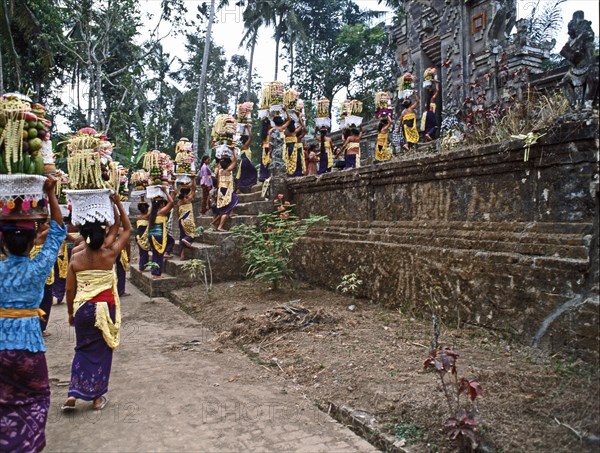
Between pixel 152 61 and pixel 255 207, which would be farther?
pixel 152 61

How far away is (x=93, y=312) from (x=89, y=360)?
0.36m

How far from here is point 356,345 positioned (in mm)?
4422

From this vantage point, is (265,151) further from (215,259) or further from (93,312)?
(93,312)

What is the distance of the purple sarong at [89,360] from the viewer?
361cm

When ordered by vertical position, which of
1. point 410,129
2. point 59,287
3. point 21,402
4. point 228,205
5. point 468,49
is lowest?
point 59,287

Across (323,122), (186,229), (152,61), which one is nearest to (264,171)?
(323,122)

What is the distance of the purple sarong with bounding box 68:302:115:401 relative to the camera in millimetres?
3609

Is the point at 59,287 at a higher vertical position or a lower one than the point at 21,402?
lower

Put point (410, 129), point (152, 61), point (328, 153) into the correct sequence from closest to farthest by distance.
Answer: point (328, 153)
point (410, 129)
point (152, 61)

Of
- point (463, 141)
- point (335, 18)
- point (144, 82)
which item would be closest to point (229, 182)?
point (463, 141)

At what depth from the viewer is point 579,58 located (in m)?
3.57

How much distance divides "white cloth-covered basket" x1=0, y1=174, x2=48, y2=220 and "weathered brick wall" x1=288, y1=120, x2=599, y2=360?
3.30 meters

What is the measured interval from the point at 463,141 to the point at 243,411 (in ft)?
12.4

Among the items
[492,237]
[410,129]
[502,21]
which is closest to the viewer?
[492,237]
